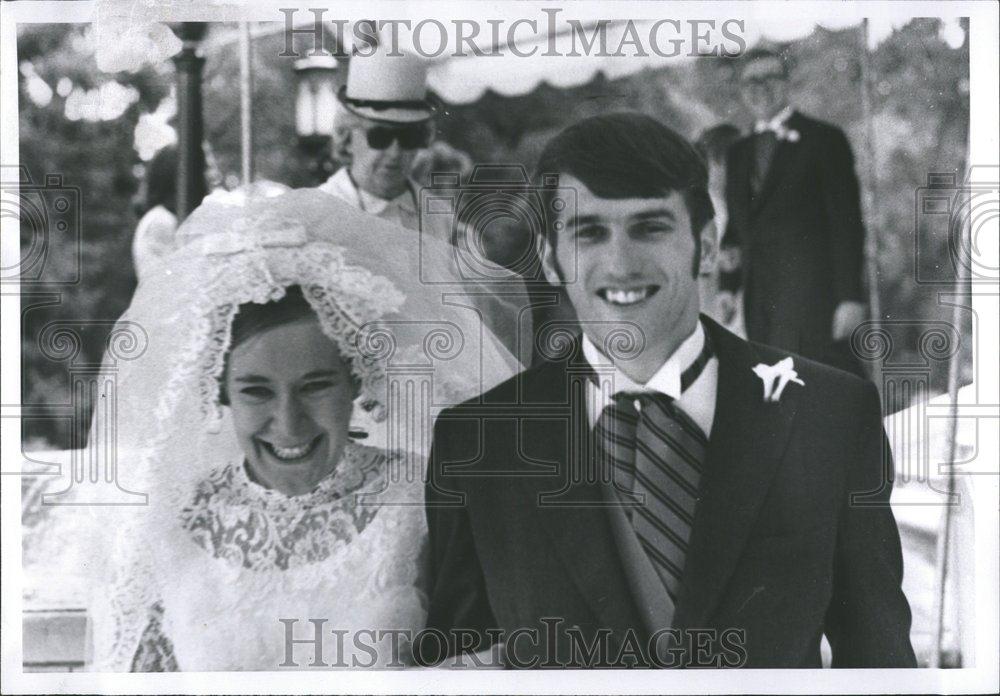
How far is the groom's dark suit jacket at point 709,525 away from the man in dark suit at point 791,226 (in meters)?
0.11

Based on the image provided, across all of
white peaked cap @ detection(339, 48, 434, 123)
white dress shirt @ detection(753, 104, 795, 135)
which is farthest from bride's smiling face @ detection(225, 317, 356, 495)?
white dress shirt @ detection(753, 104, 795, 135)

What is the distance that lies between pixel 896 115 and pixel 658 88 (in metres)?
0.79

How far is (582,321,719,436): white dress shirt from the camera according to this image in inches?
134

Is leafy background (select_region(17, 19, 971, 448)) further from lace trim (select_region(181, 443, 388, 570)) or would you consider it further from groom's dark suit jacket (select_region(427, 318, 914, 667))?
lace trim (select_region(181, 443, 388, 570))

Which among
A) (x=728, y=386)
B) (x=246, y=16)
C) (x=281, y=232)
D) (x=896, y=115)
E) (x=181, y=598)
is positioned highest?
(x=246, y=16)

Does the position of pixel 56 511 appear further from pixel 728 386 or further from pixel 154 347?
pixel 728 386

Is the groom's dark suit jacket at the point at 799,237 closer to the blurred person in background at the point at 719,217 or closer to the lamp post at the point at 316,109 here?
the blurred person in background at the point at 719,217

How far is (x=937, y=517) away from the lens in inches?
137

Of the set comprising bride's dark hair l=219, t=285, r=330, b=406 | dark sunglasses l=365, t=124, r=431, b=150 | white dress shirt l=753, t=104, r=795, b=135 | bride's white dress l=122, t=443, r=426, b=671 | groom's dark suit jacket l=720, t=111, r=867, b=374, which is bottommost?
bride's white dress l=122, t=443, r=426, b=671

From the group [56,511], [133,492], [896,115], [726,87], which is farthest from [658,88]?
[56,511]

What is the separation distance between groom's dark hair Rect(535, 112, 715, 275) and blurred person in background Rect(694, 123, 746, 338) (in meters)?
0.03

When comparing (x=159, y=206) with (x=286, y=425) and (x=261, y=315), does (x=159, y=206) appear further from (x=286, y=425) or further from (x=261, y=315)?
(x=286, y=425)

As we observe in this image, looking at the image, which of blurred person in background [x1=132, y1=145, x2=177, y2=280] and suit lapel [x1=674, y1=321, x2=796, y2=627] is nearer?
suit lapel [x1=674, y1=321, x2=796, y2=627]

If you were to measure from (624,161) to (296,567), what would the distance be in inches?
66.5
